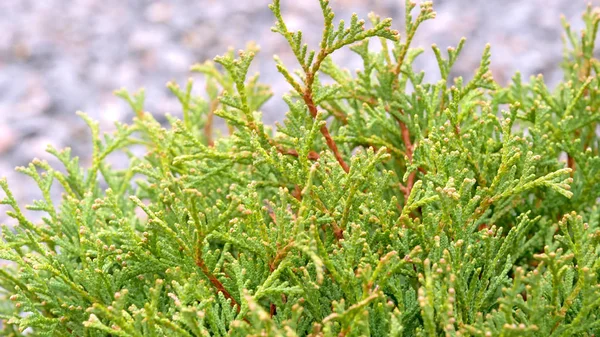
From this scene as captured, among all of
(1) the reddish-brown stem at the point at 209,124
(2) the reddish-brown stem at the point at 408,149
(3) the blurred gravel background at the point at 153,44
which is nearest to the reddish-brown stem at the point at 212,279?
(2) the reddish-brown stem at the point at 408,149

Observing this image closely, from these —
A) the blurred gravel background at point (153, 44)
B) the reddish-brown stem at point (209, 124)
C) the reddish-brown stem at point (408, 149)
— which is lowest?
the reddish-brown stem at point (408, 149)

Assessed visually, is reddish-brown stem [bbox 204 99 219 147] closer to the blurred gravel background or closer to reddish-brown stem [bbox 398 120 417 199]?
reddish-brown stem [bbox 398 120 417 199]

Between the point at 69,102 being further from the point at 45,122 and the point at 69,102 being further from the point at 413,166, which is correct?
the point at 413,166

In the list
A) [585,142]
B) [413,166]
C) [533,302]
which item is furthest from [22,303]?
[585,142]

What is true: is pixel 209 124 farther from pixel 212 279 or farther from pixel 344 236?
pixel 344 236

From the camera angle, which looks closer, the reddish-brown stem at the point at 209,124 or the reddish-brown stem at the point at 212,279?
the reddish-brown stem at the point at 212,279

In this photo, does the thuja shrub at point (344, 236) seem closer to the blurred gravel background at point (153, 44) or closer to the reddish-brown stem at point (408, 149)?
the reddish-brown stem at point (408, 149)

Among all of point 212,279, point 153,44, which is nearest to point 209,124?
point 212,279
